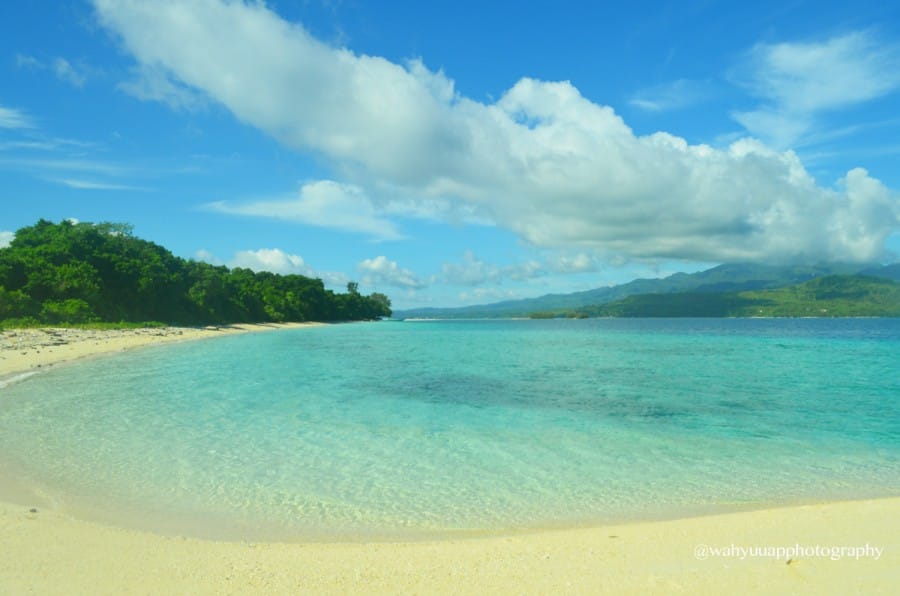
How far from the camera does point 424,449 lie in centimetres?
1466

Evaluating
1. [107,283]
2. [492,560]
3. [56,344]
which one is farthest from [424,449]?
[107,283]

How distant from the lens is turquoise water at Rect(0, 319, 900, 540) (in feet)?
32.9

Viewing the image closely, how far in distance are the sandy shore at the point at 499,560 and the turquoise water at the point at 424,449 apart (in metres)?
0.96

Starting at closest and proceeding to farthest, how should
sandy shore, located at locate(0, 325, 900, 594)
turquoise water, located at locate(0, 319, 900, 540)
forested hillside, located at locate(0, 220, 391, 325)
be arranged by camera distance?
sandy shore, located at locate(0, 325, 900, 594) → turquoise water, located at locate(0, 319, 900, 540) → forested hillside, located at locate(0, 220, 391, 325)

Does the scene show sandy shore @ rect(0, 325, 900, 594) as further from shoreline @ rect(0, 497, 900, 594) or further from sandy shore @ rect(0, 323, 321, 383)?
sandy shore @ rect(0, 323, 321, 383)

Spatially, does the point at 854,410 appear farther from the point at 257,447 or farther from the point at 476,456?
the point at 257,447

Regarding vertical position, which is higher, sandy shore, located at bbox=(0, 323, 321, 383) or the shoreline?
sandy shore, located at bbox=(0, 323, 321, 383)

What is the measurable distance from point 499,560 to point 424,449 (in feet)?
24.1

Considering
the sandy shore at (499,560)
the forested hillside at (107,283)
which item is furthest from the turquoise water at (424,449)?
the forested hillside at (107,283)

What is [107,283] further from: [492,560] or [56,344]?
[492,560]

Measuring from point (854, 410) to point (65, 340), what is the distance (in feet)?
182

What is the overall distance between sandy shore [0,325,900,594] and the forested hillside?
190 feet

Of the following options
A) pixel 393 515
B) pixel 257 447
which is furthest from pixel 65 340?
pixel 393 515

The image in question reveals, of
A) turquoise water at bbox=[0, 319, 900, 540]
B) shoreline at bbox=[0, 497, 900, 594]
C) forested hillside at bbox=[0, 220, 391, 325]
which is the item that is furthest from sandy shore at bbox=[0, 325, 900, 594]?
forested hillside at bbox=[0, 220, 391, 325]
